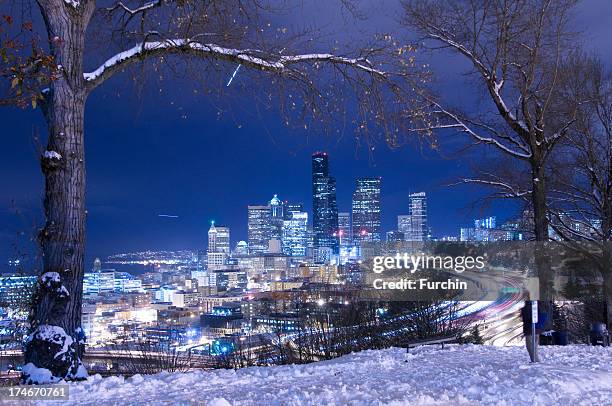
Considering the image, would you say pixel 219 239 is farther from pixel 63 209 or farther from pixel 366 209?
pixel 63 209

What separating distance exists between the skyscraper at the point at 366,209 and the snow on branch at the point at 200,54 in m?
16.0

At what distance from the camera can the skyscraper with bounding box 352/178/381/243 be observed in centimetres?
2724

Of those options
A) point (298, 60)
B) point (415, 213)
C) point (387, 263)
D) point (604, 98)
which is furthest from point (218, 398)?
point (415, 213)

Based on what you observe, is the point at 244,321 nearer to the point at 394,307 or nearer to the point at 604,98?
the point at 394,307

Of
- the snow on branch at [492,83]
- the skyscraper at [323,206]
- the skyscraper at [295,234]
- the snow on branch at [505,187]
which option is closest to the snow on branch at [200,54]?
the snow on branch at [492,83]

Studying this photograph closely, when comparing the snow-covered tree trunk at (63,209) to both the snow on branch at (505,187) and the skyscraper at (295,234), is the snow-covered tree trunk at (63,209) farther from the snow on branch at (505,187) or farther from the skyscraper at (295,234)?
the skyscraper at (295,234)

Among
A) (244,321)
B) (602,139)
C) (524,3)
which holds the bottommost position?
(244,321)

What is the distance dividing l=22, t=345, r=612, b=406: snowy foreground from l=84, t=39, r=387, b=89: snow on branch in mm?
4022

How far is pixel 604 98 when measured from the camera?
726 inches

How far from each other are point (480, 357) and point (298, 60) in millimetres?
5205

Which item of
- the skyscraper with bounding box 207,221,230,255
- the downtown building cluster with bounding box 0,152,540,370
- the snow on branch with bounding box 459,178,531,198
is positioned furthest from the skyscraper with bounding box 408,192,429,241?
the skyscraper with bounding box 207,221,230,255

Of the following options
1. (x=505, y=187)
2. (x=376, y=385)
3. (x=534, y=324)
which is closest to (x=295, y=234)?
(x=505, y=187)

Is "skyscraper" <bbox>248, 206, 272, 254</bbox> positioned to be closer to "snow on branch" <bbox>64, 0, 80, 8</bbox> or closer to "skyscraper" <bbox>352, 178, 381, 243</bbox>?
"skyscraper" <bbox>352, 178, 381, 243</bbox>

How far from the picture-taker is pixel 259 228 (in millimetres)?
49125
